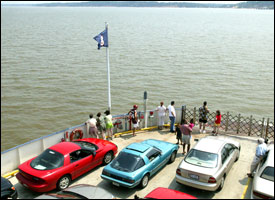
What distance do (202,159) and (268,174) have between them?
2.12 meters

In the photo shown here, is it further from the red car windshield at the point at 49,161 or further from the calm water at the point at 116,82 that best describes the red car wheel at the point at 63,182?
the calm water at the point at 116,82

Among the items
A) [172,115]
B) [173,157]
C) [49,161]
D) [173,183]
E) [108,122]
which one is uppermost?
[172,115]

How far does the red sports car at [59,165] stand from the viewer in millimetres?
9695

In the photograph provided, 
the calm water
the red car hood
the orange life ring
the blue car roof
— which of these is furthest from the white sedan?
the calm water

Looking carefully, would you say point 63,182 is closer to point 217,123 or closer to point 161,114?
point 161,114

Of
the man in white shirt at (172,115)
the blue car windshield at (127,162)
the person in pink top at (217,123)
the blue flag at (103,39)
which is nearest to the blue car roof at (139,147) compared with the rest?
the blue car windshield at (127,162)

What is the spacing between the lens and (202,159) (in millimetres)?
10117

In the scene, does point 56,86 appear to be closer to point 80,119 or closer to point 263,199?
point 80,119

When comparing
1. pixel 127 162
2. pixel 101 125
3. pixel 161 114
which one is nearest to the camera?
pixel 127 162

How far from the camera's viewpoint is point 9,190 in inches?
367

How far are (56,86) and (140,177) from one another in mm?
21006

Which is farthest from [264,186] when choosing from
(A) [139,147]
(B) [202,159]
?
→ (A) [139,147]

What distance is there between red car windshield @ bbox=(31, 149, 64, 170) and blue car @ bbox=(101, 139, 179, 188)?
162 cm

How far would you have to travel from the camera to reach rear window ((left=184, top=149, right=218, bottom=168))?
986cm
